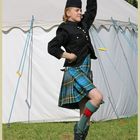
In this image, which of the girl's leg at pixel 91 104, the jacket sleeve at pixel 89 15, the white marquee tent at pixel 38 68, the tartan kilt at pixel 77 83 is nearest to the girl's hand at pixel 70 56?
the tartan kilt at pixel 77 83

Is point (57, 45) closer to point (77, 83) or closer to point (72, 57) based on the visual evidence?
point (72, 57)

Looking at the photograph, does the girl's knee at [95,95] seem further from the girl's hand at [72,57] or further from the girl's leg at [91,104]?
the girl's hand at [72,57]

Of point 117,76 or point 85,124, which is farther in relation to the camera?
point 117,76

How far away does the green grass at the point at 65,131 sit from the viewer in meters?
7.61

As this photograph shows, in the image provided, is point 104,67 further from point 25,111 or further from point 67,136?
point 67,136

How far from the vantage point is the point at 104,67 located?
10031 millimetres

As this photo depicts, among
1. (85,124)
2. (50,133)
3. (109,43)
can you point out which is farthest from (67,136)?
(109,43)

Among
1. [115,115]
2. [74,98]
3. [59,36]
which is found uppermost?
[59,36]

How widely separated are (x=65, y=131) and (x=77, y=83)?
8.88ft

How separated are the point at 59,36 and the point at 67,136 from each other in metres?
2.44

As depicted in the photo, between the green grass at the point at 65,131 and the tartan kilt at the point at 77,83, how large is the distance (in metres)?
1.68

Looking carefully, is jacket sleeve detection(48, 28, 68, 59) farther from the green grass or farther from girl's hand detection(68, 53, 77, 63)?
the green grass

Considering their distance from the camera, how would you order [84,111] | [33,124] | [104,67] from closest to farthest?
[84,111] → [33,124] → [104,67]

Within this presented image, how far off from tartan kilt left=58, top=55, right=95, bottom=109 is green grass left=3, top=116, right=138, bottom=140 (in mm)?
1683
